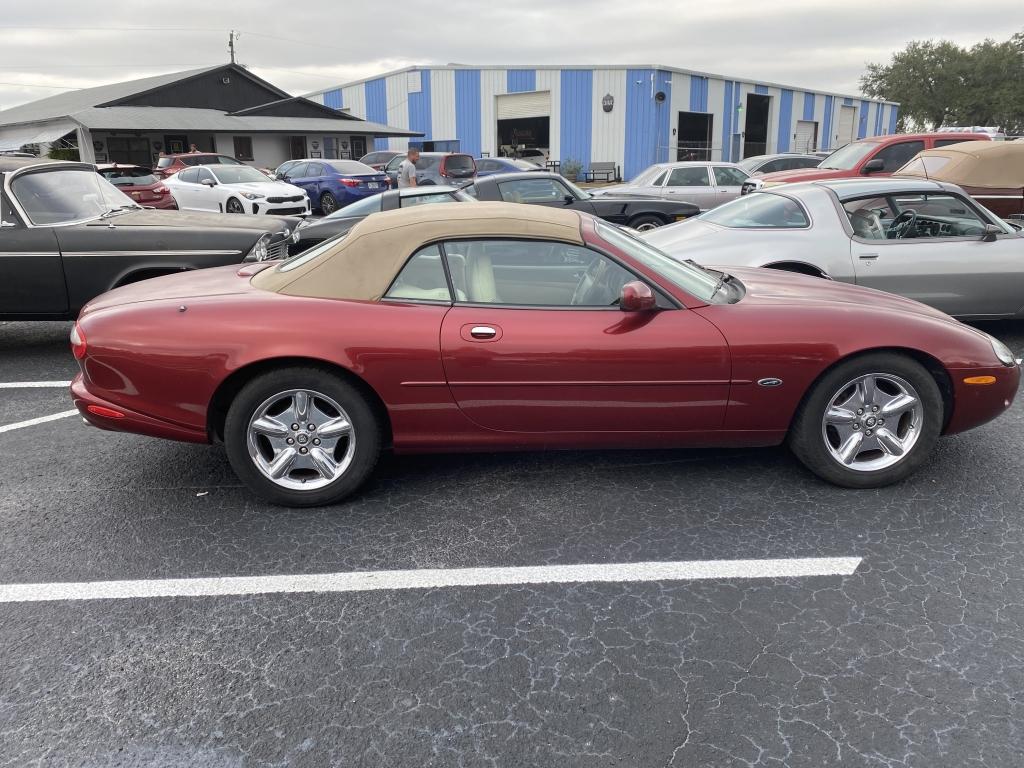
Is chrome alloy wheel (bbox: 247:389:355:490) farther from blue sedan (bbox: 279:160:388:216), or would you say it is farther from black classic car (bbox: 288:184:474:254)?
blue sedan (bbox: 279:160:388:216)

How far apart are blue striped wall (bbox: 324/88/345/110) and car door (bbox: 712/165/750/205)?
123ft

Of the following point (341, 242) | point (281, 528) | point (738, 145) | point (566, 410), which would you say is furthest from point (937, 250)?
point (738, 145)

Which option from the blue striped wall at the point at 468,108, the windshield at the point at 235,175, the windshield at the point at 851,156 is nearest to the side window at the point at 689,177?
the windshield at the point at 851,156

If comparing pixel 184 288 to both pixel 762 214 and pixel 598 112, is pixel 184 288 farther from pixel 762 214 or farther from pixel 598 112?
pixel 598 112

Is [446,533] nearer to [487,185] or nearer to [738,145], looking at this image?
[487,185]

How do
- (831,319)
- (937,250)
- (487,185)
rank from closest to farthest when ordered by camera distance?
1. (831,319)
2. (937,250)
3. (487,185)

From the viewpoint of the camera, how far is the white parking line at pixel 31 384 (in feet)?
19.0

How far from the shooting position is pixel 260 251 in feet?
22.0

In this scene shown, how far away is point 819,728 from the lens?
2.31m

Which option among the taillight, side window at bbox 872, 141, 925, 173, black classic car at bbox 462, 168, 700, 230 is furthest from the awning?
the taillight

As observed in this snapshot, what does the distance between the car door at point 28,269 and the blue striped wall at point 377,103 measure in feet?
128

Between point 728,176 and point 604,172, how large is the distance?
69.8ft

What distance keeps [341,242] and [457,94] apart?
3871 cm

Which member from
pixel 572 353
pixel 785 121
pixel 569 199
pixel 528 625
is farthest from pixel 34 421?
pixel 785 121
